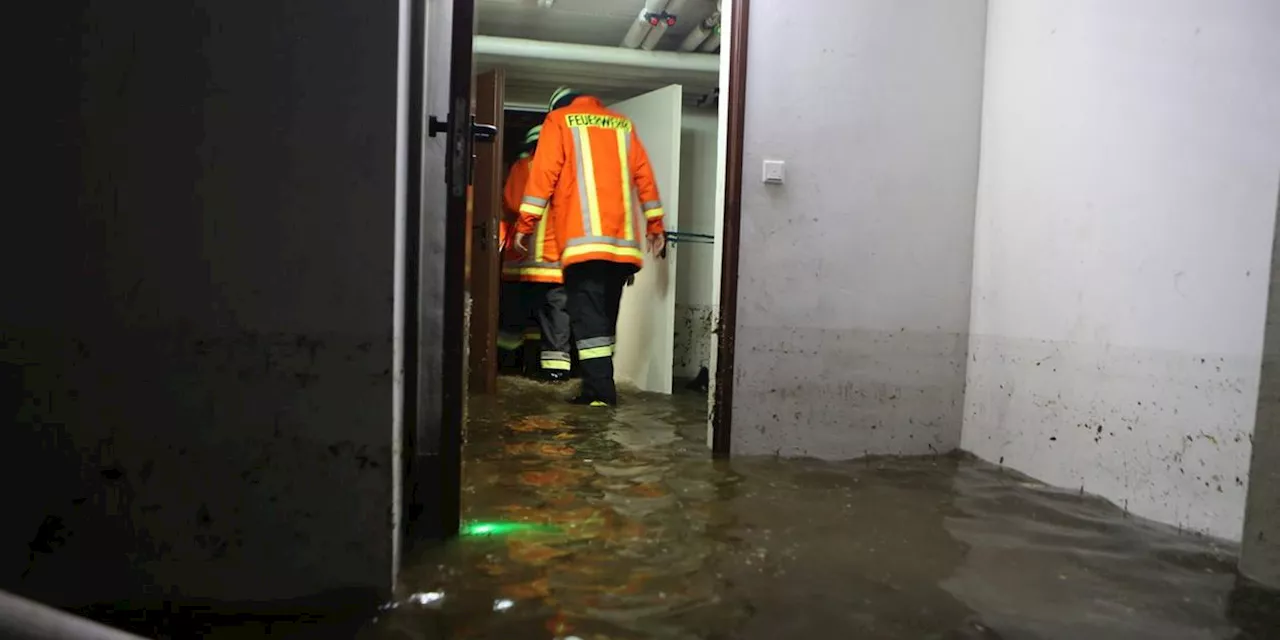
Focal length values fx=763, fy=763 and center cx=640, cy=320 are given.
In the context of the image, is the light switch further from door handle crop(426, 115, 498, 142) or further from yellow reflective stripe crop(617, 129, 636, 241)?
door handle crop(426, 115, 498, 142)

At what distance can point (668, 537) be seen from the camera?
204 centimetres

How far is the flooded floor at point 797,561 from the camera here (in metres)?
1.54

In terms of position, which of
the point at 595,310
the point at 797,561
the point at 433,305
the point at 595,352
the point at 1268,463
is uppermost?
the point at 433,305

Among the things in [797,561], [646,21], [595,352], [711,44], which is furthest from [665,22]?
[797,561]

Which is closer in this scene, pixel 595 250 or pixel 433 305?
pixel 433 305

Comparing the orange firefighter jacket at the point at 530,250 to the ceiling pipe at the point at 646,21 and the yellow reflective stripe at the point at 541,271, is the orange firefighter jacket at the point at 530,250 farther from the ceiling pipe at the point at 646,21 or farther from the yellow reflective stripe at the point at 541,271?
Answer: the ceiling pipe at the point at 646,21

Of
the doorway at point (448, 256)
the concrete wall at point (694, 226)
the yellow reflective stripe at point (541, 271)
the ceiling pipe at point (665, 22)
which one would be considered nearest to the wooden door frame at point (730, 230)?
the doorway at point (448, 256)

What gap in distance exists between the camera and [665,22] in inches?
161

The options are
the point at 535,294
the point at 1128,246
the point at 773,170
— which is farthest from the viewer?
the point at 535,294

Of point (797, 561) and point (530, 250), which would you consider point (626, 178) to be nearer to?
point (530, 250)

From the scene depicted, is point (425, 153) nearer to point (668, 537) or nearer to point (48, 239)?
point (48, 239)

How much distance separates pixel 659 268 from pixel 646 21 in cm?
140

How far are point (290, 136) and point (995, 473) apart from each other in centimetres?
257

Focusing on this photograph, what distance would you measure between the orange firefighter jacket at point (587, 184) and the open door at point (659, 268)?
26 centimetres
